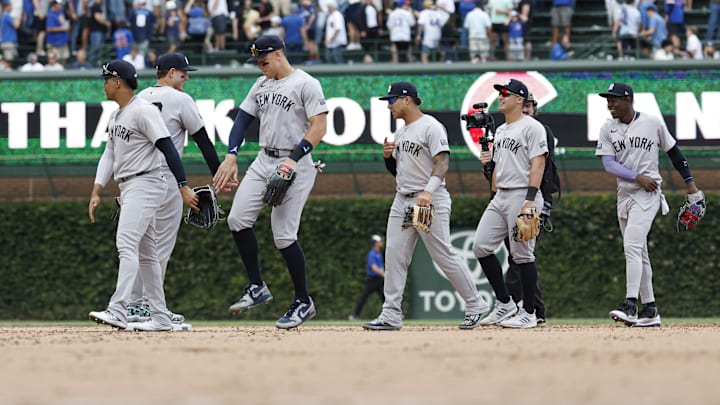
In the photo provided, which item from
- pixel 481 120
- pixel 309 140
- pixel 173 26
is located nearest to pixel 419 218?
pixel 309 140

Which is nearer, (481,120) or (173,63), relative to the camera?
(173,63)

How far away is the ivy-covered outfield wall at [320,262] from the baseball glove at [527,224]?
1027 cm

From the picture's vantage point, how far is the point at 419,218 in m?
9.91

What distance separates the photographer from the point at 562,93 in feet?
69.3

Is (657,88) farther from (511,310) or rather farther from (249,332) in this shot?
(249,332)

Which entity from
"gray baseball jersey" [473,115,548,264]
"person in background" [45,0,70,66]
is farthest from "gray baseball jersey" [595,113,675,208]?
"person in background" [45,0,70,66]

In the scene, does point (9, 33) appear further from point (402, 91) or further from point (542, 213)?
point (542, 213)

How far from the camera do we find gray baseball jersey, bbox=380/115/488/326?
10219 millimetres

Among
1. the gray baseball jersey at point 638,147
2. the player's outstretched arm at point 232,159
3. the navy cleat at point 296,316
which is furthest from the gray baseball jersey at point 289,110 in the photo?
the gray baseball jersey at point 638,147

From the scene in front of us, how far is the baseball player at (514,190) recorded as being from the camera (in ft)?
34.5

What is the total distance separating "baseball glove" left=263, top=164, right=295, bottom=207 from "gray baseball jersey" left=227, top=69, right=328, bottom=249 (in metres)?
0.19

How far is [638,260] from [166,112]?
4.23 meters

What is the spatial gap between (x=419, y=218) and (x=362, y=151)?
11.5 meters

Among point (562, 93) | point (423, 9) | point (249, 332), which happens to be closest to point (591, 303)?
point (562, 93)
